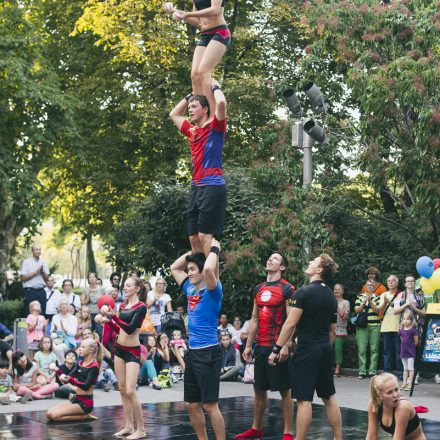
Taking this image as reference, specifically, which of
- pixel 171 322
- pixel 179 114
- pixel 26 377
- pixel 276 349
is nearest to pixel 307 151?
pixel 171 322

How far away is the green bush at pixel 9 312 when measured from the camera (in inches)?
765

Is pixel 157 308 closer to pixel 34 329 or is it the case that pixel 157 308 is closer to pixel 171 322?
pixel 171 322

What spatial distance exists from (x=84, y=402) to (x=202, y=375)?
132 inches

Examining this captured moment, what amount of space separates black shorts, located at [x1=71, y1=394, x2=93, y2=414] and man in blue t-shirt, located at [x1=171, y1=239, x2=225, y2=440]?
3012mm

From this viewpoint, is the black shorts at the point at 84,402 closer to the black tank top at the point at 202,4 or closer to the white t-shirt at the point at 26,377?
the white t-shirt at the point at 26,377

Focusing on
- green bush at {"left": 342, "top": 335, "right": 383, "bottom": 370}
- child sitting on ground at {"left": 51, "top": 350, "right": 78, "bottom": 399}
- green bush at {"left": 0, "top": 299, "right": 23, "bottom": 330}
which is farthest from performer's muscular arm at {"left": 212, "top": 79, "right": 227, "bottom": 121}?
green bush at {"left": 0, "top": 299, "right": 23, "bottom": 330}

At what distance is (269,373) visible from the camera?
9.24 m

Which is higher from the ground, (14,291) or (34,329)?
(14,291)

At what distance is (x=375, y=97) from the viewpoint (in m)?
15.7

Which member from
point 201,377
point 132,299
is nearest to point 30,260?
point 132,299

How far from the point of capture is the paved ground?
1221cm

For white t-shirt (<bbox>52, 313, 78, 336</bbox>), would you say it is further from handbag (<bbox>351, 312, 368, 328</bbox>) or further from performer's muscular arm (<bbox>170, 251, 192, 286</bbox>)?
performer's muscular arm (<bbox>170, 251, 192, 286</bbox>)

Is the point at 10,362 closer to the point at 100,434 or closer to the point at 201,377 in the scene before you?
the point at 100,434

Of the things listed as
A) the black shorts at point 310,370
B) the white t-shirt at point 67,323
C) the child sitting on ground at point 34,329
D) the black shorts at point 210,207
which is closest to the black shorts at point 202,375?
the black shorts at point 310,370
